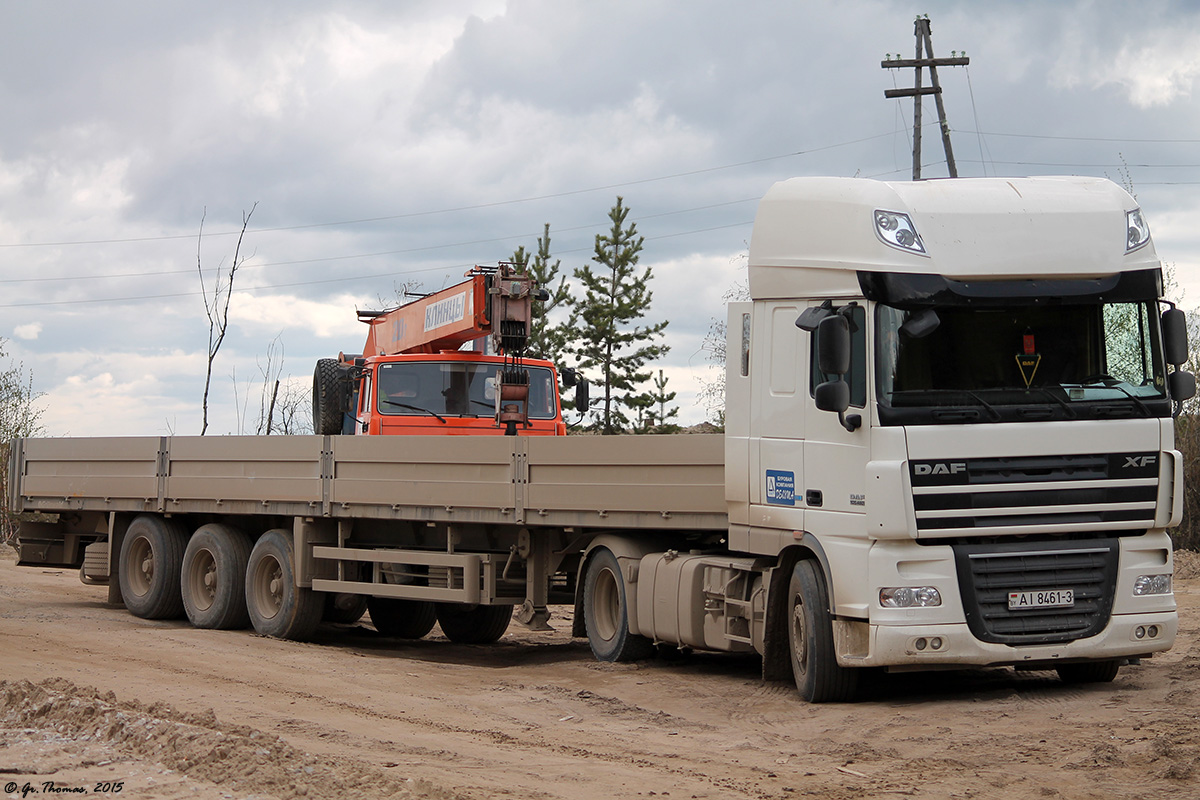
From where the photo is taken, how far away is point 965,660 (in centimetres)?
845

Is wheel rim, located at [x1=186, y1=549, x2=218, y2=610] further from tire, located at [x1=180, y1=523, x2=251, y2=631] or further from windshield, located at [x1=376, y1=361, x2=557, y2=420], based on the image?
windshield, located at [x1=376, y1=361, x2=557, y2=420]

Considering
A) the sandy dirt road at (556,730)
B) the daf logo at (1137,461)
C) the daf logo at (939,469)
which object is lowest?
the sandy dirt road at (556,730)

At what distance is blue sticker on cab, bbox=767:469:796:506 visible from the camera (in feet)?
30.6

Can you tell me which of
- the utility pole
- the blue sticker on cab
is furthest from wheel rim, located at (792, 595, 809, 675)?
the utility pole

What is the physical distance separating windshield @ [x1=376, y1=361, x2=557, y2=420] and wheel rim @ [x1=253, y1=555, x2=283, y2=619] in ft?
6.53

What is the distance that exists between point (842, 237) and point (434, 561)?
17.5 feet

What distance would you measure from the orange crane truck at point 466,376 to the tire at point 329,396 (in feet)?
0.14

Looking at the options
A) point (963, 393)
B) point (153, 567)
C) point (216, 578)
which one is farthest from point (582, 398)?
point (963, 393)

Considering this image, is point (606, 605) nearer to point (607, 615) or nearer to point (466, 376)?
point (607, 615)

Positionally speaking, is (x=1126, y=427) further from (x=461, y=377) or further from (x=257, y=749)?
(x=461, y=377)

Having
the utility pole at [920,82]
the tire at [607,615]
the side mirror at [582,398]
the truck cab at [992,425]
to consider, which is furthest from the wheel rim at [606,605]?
the utility pole at [920,82]

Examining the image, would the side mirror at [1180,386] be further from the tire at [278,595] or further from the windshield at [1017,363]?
the tire at [278,595]

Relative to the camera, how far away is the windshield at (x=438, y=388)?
48.3ft

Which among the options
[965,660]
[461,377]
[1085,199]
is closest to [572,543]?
[461,377]
